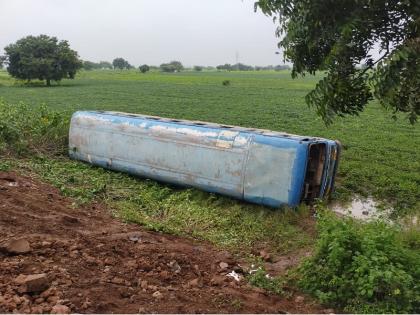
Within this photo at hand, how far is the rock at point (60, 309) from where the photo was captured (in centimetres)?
363

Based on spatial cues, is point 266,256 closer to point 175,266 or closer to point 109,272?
point 175,266

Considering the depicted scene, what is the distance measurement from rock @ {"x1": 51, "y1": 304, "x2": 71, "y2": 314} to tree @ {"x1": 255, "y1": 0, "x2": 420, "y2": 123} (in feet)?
10.7

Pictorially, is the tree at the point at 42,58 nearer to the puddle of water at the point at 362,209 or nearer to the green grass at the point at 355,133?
the green grass at the point at 355,133

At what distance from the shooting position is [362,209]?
27.9ft

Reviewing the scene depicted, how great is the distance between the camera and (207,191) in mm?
8602

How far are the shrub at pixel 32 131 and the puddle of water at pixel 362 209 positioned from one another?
632cm

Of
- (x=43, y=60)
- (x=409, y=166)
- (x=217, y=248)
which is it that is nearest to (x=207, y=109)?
(x=409, y=166)

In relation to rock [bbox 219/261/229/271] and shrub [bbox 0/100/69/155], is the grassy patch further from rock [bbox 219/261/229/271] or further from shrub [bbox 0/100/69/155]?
rock [bbox 219/261/229/271]

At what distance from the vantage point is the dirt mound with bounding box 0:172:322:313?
156 inches

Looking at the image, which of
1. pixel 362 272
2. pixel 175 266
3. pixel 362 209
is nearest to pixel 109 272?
pixel 175 266

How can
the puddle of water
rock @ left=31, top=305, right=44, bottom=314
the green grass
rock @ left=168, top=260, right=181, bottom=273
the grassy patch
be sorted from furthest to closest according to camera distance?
the green grass
the puddle of water
the grassy patch
rock @ left=168, top=260, right=181, bottom=273
rock @ left=31, top=305, right=44, bottom=314

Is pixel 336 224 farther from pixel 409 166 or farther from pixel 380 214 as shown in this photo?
pixel 409 166

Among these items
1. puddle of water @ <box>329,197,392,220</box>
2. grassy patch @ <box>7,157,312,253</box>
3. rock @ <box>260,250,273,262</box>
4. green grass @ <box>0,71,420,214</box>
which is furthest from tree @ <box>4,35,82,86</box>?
rock @ <box>260,250,273,262</box>

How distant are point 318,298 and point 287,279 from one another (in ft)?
1.71
